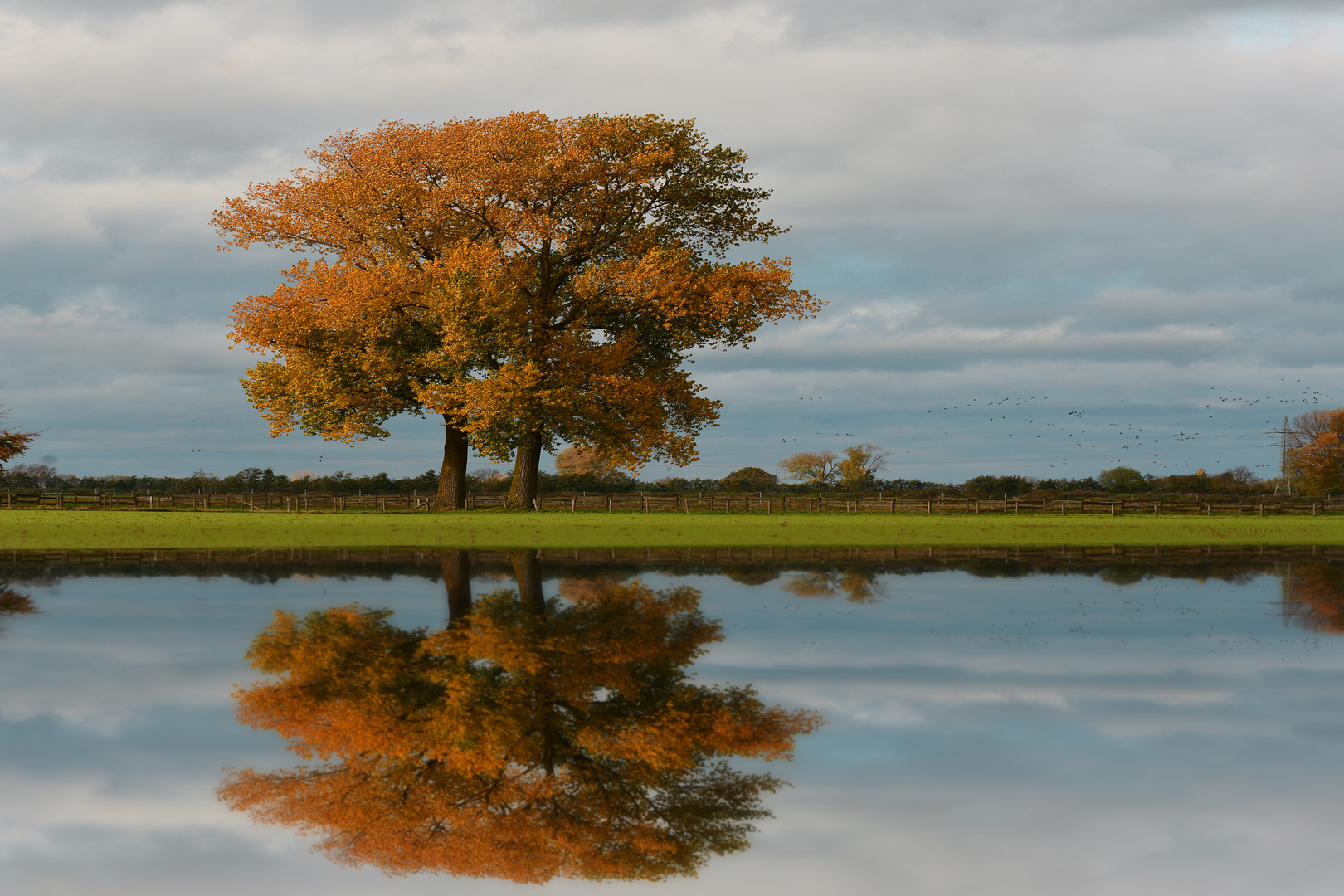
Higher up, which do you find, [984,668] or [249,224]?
[249,224]

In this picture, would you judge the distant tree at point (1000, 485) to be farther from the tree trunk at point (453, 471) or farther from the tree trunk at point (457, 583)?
the tree trunk at point (457, 583)

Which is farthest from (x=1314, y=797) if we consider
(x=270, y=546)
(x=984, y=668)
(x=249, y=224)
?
(x=249, y=224)

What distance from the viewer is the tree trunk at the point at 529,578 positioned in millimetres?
14672

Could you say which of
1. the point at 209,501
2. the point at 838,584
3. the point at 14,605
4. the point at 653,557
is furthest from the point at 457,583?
the point at 209,501

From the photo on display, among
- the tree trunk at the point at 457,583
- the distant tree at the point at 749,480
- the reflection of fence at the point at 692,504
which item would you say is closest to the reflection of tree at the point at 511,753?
the tree trunk at the point at 457,583

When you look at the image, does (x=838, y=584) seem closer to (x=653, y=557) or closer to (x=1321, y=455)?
(x=653, y=557)

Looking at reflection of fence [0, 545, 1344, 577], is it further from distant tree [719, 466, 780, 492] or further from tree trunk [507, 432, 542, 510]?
distant tree [719, 466, 780, 492]

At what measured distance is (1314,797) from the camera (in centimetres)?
609

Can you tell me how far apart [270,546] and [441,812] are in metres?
24.6

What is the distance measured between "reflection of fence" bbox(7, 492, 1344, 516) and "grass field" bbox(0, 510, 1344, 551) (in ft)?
42.1

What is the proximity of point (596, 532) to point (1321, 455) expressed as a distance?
93.0 meters

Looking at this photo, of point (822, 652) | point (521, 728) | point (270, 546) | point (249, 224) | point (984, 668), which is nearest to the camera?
point (521, 728)

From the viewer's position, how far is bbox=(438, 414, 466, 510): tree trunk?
4916 cm

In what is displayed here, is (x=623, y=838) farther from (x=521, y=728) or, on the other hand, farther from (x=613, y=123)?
(x=613, y=123)
